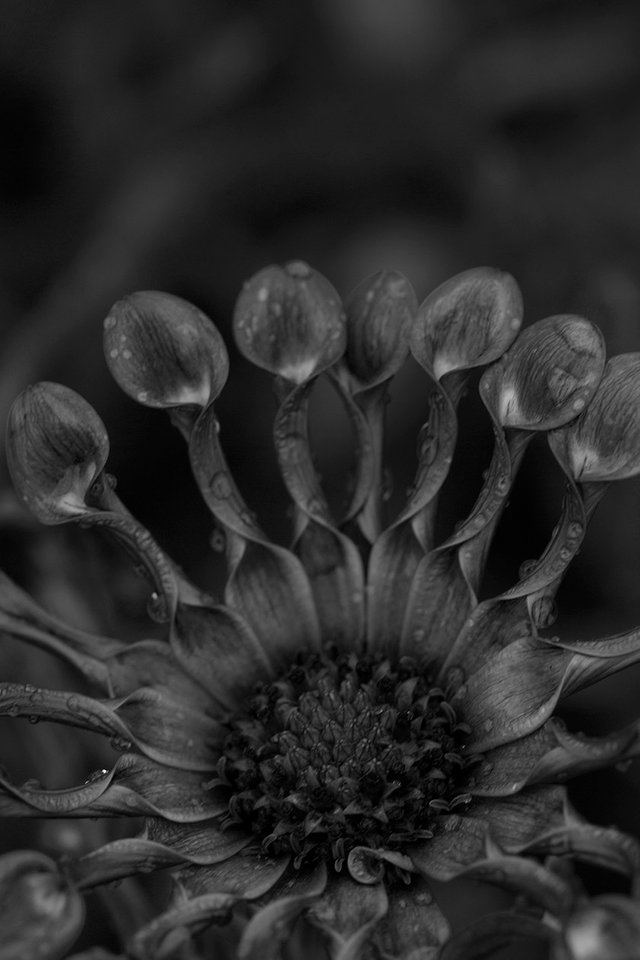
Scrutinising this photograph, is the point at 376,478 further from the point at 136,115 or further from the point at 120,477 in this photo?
the point at 136,115

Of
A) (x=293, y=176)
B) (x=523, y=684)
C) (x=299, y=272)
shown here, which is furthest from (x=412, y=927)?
(x=293, y=176)

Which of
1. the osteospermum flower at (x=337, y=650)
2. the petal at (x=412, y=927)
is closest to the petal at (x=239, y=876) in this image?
the osteospermum flower at (x=337, y=650)

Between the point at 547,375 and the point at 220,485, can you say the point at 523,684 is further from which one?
the point at 220,485

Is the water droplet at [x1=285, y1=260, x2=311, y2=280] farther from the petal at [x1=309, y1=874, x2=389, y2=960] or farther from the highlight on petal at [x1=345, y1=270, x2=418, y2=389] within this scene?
the petal at [x1=309, y1=874, x2=389, y2=960]

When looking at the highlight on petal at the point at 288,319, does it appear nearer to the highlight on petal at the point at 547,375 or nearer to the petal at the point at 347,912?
the highlight on petal at the point at 547,375

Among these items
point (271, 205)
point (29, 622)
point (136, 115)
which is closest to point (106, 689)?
point (29, 622)
